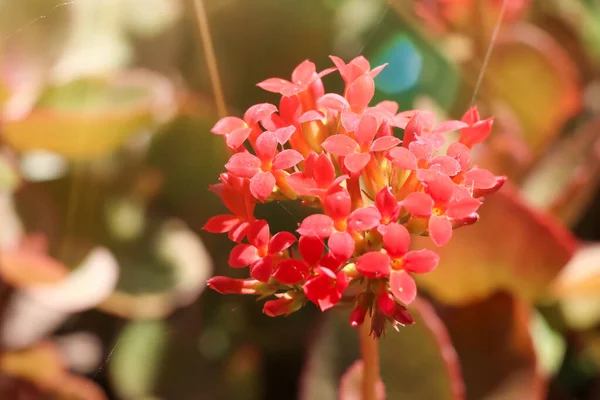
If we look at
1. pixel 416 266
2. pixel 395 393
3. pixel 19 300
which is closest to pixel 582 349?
pixel 395 393

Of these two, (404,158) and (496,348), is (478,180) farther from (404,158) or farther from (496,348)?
(496,348)

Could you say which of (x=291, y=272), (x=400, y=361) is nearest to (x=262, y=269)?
(x=291, y=272)

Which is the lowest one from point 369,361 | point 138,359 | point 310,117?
point 138,359

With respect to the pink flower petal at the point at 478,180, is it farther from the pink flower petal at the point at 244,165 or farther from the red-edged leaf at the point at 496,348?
the red-edged leaf at the point at 496,348

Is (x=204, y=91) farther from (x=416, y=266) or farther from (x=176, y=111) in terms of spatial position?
(x=416, y=266)

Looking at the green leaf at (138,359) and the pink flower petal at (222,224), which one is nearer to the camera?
the pink flower petal at (222,224)

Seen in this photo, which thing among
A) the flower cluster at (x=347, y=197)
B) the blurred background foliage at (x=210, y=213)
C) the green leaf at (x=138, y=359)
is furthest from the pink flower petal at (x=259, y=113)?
the green leaf at (x=138, y=359)
